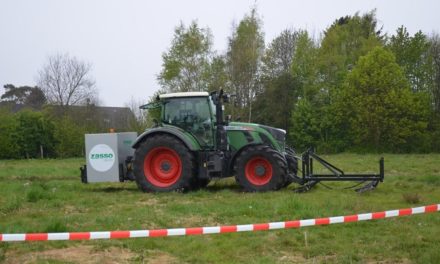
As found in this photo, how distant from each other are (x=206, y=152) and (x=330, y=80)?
28.8 m

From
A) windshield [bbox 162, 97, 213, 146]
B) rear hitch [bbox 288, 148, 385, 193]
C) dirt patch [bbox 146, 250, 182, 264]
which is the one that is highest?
windshield [bbox 162, 97, 213, 146]

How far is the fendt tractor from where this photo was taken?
37.0ft

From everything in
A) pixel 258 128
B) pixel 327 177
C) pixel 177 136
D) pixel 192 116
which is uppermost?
pixel 192 116

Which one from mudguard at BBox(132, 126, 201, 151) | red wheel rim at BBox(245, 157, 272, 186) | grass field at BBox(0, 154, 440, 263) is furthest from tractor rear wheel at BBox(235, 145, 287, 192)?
mudguard at BBox(132, 126, 201, 151)

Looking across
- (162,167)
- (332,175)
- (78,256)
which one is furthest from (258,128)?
(78,256)

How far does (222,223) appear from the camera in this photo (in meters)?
7.84

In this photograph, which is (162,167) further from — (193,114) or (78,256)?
(78,256)

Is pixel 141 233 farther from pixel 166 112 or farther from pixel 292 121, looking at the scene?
pixel 292 121

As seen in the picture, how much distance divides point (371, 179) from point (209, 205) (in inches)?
147

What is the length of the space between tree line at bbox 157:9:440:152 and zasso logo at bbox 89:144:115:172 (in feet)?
78.2

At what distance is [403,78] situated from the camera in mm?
34250

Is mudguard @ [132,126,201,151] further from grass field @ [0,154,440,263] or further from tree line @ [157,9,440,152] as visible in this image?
tree line @ [157,9,440,152]

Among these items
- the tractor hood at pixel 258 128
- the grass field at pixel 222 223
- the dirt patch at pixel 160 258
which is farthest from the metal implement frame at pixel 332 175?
the dirt patch at pixel 160 258

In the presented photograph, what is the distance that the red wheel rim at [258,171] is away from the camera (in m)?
11.3
